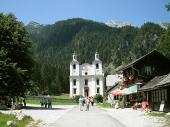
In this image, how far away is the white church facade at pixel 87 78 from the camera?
155 m

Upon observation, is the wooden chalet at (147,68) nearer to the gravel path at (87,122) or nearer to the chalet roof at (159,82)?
the chalet roof at (159,82)

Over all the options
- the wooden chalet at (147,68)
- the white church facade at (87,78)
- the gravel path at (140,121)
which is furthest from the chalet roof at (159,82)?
the white church facade at (87,78)

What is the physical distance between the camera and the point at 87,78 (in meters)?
158

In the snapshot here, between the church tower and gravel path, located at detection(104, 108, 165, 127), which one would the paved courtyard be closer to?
gravel path, located at detection(104, 108, 165, 127)

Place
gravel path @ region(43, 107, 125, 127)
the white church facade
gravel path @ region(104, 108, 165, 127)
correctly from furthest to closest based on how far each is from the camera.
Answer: the white church facade < gravel path @ region(104, 108, 165, 127) < gravel path @ region(43, 107, 125, 127)

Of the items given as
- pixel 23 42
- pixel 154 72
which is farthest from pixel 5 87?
pixel 154 72

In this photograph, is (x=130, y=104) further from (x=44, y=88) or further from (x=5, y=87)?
(x=44, y=88)

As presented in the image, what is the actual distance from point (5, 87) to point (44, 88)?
119 metres

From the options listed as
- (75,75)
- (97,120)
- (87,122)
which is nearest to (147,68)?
(97,120)

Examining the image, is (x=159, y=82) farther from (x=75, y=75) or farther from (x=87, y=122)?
(x=75, y=75)

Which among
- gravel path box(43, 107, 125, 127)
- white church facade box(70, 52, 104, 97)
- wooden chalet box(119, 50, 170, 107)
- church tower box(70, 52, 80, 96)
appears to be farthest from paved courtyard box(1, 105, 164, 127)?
church tower box(70, 52, 80, 96)

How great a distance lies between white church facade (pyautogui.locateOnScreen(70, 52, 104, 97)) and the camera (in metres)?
155

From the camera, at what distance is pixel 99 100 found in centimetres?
11188

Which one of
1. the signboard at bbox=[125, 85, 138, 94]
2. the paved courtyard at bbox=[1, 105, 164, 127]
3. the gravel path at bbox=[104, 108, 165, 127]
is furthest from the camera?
the signboard at bbox=[125, 85, 138, 94]
